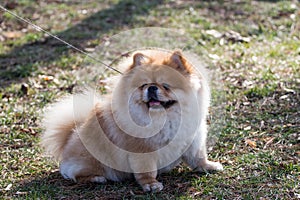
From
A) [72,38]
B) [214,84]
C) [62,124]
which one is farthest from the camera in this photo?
[72,38]

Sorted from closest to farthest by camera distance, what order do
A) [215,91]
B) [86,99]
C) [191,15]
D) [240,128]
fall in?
[86,99], [240,128], [215,91], [191,15]

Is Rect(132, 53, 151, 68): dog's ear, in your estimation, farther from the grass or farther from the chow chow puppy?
the grass

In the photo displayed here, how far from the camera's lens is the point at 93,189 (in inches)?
150

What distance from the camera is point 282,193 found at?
11.7 ft

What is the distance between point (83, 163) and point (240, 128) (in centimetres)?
160

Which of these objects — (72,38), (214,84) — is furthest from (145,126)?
(72,38)

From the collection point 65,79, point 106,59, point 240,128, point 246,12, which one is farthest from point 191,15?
point 240,128

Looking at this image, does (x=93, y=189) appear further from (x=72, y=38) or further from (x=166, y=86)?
(x=72, y=38)

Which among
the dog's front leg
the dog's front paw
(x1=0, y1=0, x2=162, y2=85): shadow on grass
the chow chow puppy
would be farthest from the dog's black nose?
(x1=0, y1=0, x2=162, y2=85): shadow on grass

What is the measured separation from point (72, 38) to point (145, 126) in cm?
414

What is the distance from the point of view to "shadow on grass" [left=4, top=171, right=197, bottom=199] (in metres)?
3.67

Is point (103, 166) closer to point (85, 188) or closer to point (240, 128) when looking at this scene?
point (85, 188)

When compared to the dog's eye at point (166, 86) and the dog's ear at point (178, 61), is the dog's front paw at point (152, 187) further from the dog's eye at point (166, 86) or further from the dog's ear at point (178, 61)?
the dog's ear at point (178, 61)

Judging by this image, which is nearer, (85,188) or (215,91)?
(85,188)
